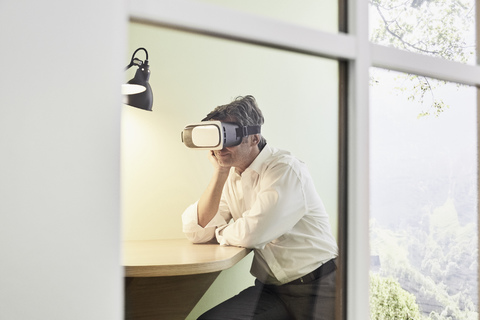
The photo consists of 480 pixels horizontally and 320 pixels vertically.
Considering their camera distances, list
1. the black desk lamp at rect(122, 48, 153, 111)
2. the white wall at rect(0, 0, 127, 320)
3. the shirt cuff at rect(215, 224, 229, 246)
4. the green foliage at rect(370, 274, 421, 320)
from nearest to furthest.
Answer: the white wall at rect(0, 0, 127, 320), the black desk lamp at rect(122, 48, 153, 111), the shirt cuff at rect(215, 224, 229, 246), the green foliage at rect(370, 274, 421, 320)

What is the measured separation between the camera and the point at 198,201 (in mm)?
865

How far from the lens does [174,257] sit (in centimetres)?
83

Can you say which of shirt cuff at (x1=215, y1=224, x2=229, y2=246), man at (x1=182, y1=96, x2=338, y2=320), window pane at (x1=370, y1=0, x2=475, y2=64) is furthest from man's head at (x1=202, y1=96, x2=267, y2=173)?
window pane at (x1=370, y1=0, x2=475, y2=64)

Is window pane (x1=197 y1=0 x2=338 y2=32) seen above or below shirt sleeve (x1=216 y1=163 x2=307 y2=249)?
above

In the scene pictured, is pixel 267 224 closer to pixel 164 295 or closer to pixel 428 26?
pixel 164 295

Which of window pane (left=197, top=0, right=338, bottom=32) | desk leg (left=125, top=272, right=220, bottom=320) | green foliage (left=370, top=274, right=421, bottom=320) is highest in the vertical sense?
window pane (left=197, top=0, right=338, bottom=32)

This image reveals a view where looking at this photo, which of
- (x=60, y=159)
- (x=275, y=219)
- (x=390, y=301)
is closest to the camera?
(x=60, y=159)

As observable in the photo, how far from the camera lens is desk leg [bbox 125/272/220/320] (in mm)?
806

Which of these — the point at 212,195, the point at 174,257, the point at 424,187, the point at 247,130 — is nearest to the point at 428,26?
the point at 424,187

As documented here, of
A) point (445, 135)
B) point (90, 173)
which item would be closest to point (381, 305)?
point (445, 135)

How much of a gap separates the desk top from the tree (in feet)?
1.78

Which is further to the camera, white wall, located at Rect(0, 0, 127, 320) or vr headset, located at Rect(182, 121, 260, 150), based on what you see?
vr headset, located at Rect(182, 121, 260, 150)

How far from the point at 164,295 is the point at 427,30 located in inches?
32.4

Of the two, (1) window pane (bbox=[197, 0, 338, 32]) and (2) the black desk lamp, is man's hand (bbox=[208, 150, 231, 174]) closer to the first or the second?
(2) the black desk lamp
